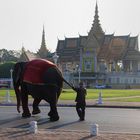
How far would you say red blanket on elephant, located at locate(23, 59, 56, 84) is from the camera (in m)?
17.8

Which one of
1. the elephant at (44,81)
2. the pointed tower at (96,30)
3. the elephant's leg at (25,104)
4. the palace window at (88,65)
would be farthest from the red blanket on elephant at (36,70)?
the pointed tower at (96,30)

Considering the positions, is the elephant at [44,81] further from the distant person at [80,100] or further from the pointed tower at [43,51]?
the pointed tower at [43,51]

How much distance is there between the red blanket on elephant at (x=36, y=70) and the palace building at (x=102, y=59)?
256ft

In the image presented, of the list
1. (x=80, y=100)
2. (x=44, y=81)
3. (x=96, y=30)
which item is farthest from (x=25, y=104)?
(x=96, y=30)

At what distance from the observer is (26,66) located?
18.5 metres

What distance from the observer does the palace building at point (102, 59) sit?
98812 mm

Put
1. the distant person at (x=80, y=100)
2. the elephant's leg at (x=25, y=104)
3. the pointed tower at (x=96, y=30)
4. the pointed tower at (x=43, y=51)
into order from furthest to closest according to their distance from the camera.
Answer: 1. the pointed tower at (x=43, y=51)
2. the pointed tower at (x=96, y=30)
3. the elephant's leg at (x=25, y=104)
4. the distant person at (x=80, y=100)

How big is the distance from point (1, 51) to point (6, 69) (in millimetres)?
55598

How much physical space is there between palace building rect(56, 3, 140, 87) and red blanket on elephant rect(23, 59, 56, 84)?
78.1 meters

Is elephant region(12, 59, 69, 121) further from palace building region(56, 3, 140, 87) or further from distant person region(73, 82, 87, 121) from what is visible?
palace building region(56, 3, 140, 87)

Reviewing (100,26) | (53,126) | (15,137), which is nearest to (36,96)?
(53,126)

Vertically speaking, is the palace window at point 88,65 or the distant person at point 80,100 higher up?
the palace window at point 88,65

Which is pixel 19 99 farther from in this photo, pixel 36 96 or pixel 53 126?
pixel 53 126

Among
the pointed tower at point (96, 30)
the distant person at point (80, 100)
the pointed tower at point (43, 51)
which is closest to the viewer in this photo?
the distant person at point (80, 100)
